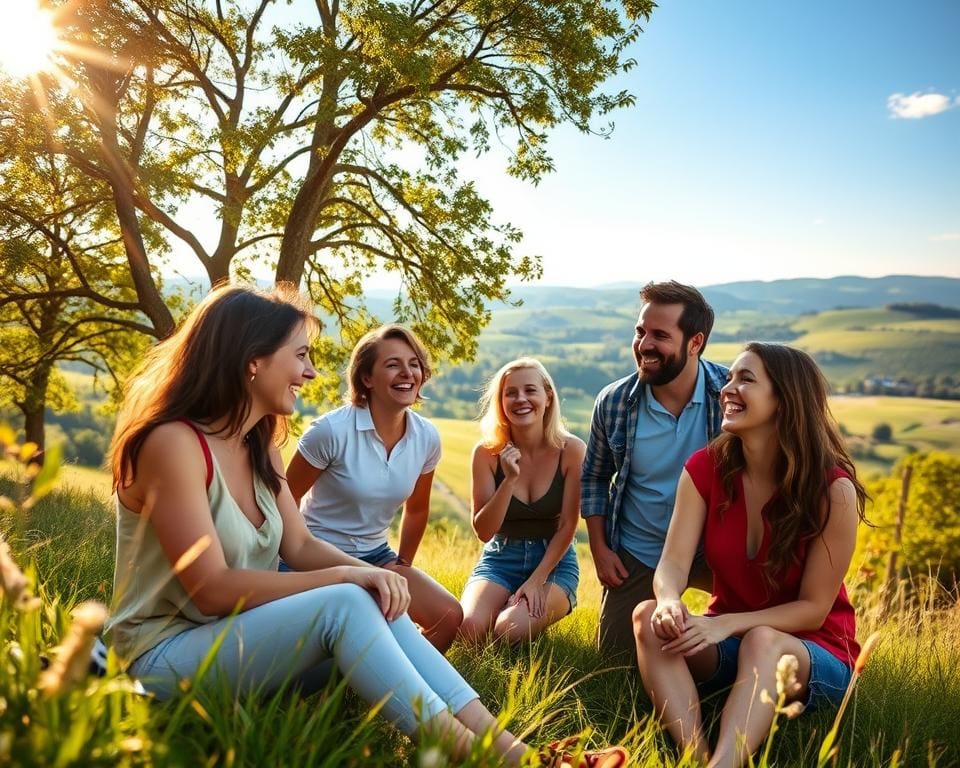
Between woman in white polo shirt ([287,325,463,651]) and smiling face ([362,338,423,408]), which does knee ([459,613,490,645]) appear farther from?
smiling face ([362,338,423,408])

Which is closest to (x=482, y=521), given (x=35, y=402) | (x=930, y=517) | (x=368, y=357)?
(x=368, y=357)

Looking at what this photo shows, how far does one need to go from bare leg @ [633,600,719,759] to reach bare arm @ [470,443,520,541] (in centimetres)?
152

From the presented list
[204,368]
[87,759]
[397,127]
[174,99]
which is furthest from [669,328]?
[174,99]

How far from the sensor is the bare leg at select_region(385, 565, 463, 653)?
14.9ft

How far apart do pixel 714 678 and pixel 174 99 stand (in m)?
14.5

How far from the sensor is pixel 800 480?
12.2 ft

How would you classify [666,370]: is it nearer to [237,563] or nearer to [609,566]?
[609,566]

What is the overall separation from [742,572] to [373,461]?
2238 mm

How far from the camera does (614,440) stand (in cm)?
517

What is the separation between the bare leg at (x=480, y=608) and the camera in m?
4.79

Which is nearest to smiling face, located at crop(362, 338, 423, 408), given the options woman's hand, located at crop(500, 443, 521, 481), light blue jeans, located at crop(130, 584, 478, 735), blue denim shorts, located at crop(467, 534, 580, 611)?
woman's hand, located at crop(500, 443, 521, 481)

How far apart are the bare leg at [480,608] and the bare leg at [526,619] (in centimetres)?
10

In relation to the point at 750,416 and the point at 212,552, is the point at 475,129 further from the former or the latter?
the point at 212,552

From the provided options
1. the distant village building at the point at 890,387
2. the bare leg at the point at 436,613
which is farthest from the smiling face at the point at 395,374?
the distant village building at the point at 890,387
